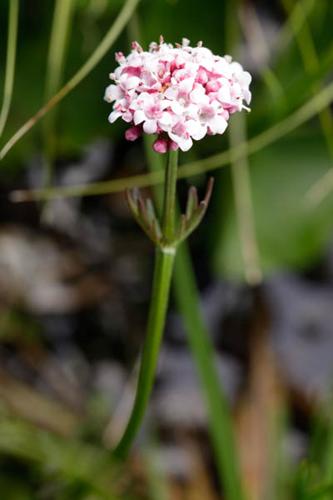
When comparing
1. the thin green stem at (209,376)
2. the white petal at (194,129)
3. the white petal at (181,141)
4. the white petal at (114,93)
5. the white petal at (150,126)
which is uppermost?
the white petal at (114,93)

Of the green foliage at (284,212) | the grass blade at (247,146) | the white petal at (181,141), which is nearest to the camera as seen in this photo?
the white petal at (181,141)

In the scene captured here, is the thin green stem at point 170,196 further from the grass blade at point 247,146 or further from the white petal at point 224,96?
the grass blade at point 247,146

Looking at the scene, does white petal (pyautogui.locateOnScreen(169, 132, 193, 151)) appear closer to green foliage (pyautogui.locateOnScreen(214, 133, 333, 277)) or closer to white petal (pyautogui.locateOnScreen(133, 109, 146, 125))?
white petal (pyautogui.locateOnScreen(133, 109, 146, 125))

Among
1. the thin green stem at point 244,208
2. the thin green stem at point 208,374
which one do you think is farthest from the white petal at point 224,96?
the thin green stem at point 244,208

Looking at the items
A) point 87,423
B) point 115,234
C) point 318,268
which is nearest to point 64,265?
point 115,234

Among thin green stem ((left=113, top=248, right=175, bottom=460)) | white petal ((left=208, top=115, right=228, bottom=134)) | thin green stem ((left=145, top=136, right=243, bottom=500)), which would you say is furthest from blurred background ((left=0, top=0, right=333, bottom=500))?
white petal ((left=208, top=115, right=228, bottom=134))

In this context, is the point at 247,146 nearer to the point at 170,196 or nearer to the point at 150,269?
the point at 150,269

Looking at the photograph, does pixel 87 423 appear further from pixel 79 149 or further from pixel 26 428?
pixel 79 149
